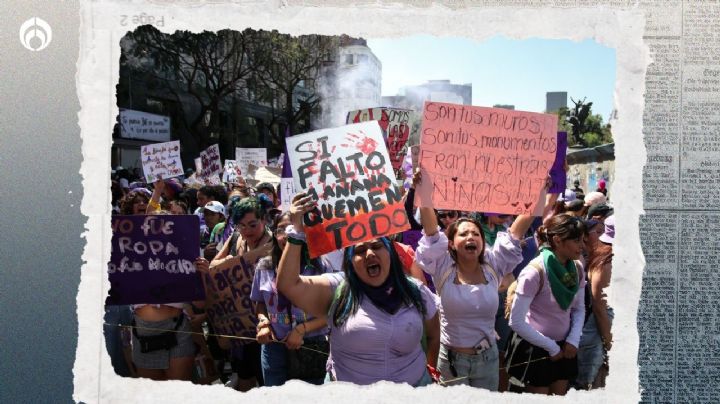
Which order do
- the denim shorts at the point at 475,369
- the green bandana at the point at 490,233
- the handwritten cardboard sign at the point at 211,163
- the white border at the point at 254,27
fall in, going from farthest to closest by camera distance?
the handwritten cardboard sign at the point at 211,163, the green bandana at the point at 490,233, the denim shorts at the point at 475,369, the white border at the point at 254,27

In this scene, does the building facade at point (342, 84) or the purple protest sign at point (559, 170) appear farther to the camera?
the building facade at point (342, 84)

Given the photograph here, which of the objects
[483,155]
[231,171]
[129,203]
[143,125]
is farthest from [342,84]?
[483,155]

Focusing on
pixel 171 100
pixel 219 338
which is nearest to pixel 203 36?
pixel 171 100

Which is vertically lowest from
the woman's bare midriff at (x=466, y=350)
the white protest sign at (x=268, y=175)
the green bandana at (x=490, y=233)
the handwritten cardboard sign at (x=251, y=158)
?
the woman's bare midriff at (x=466, y=350)

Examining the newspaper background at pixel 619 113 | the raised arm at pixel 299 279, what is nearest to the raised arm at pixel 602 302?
the newspaper background at pixel 619 113

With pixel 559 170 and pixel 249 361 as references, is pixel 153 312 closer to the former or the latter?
pixel 249 361

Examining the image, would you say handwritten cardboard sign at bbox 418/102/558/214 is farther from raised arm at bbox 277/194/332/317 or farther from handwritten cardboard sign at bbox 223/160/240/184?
handwritten cardboard sign at bbox 223/160/240/184

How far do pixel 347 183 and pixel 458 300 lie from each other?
869mm

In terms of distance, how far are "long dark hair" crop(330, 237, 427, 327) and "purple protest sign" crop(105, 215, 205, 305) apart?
1226 mm

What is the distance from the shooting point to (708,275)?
4184 mm

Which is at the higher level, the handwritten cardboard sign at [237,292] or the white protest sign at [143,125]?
the white protest sign at [143,125]

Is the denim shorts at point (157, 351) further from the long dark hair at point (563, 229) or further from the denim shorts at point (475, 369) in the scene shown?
the long dark hair at point (563, 229)

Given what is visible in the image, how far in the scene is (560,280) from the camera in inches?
152

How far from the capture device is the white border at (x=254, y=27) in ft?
11.4
